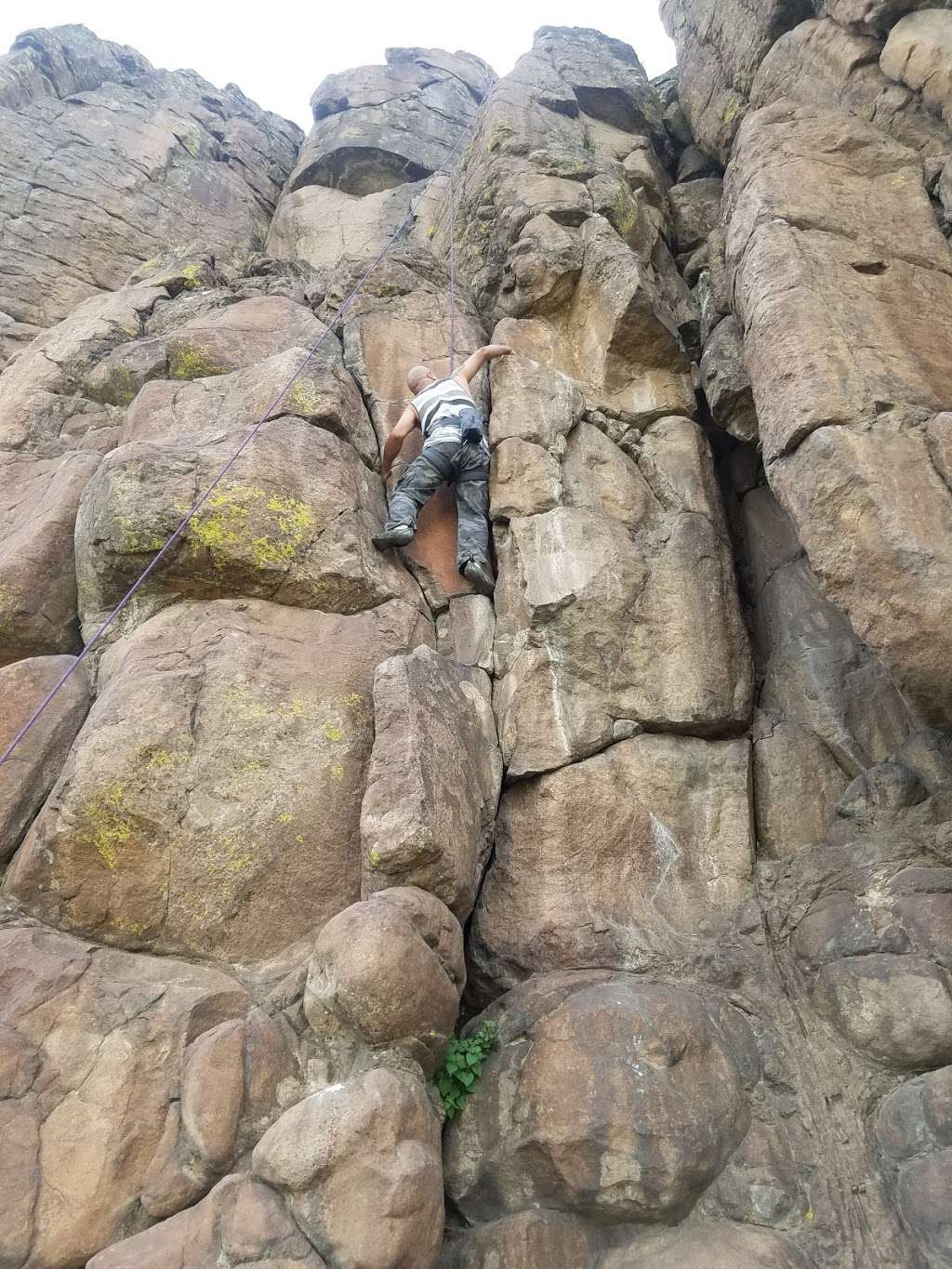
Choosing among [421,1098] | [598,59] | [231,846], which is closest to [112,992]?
[231,846]

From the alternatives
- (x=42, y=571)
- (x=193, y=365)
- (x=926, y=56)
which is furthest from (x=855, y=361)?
(x=42, y=571)

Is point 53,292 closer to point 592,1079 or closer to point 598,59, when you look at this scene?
point 598,59

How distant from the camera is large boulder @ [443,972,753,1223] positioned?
14.1 feet

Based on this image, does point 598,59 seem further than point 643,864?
Yes

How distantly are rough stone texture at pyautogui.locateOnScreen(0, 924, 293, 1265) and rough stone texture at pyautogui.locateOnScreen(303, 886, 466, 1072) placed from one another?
36 cm

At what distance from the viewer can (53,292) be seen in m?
12.4

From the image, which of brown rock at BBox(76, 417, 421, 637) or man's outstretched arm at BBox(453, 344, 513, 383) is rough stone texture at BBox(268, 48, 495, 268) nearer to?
man's outstretched arm at BBox(453, 344, 513, 383)

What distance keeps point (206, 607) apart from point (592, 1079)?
3972mm

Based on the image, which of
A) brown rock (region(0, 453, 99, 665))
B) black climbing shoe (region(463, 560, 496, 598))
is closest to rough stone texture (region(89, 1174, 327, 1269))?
brown rock (region(0, 453, 99, 665))

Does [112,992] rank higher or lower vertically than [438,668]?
lower

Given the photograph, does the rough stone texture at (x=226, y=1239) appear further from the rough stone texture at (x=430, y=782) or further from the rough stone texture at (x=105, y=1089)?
the rough stone texture at (x=430, y=782)

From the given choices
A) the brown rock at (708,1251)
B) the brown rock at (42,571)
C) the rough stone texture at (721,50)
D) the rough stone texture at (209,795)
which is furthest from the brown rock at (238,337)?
the brown rock at (708,1251)

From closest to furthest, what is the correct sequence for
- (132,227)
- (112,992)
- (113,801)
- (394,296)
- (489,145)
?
(112,992)
(113,801)
(394,296)
(489,145)
(132,227)

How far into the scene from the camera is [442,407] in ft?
25.3
